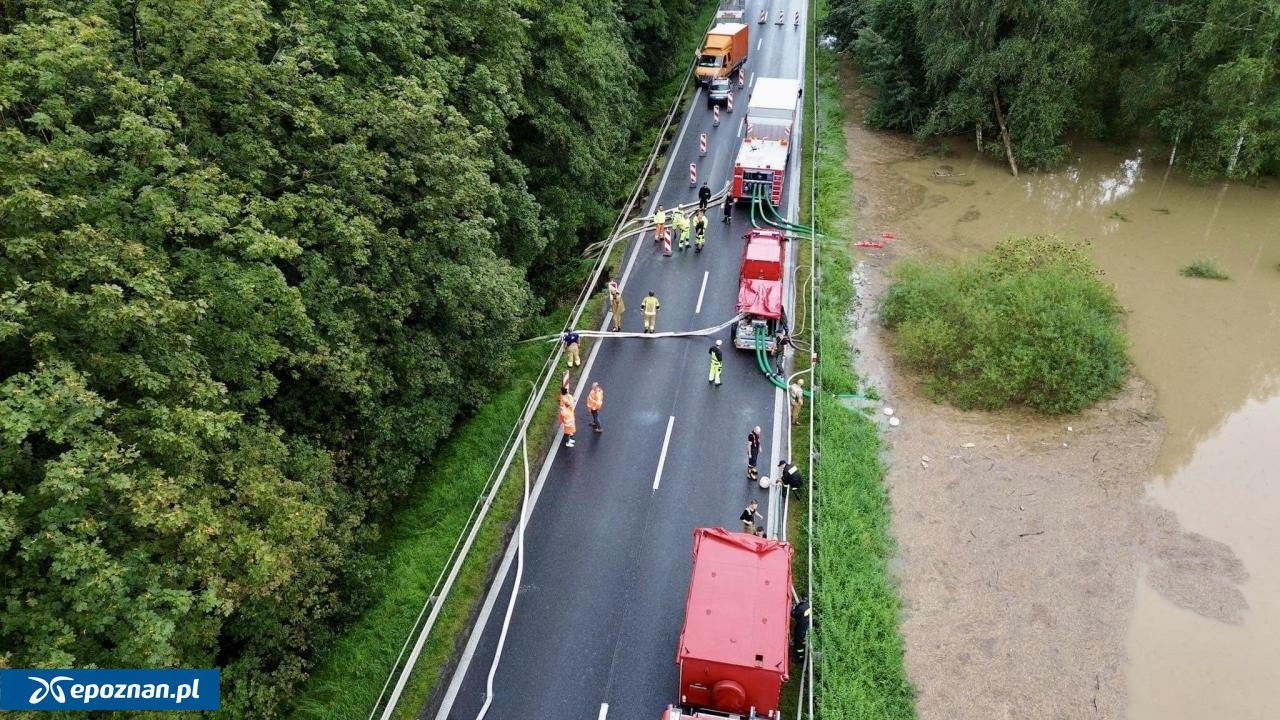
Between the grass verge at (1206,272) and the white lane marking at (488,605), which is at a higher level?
the grass verge at (1206,272)

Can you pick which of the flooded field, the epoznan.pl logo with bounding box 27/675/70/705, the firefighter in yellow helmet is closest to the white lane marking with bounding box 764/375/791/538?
the flooded field

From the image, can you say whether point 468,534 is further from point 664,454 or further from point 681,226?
point 681,226

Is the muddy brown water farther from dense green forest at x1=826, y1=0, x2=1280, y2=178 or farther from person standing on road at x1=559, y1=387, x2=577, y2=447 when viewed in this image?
person standing on road at x1=559, y1=387, x2=577, y2=447

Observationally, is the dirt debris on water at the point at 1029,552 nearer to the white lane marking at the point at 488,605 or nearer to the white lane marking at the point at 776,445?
the white lane marking at the point at 776,445

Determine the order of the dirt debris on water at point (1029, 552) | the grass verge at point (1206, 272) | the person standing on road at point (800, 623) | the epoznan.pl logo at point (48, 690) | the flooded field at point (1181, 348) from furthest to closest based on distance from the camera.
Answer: the grass verge at point (1206, 272) < the flooded field at point (1181, 348) < the dirt debris on water at point (1029, 552) < the person standing on road at point (800, 623) < the epoznan.pl logo at point (48, 690)

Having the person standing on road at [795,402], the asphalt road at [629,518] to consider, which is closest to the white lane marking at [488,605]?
the asphalt road at [629,518]

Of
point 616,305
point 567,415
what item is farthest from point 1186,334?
point 567,415
